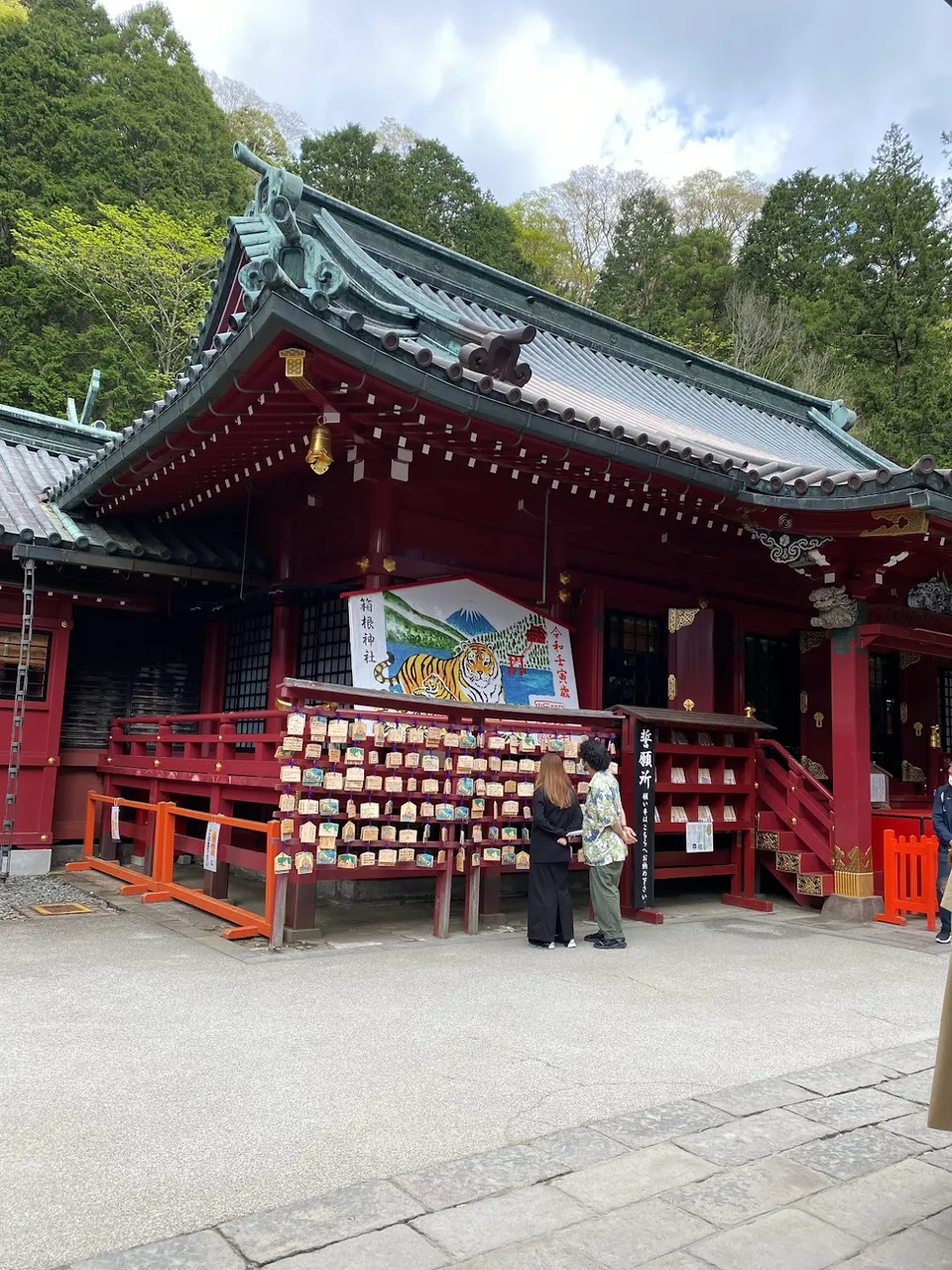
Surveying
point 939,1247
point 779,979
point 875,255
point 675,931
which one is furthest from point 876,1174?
point 875,255

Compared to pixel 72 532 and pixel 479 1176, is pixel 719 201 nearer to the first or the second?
pixel 72 532

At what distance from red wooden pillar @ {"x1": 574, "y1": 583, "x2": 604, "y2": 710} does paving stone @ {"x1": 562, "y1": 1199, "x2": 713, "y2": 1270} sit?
686 cm

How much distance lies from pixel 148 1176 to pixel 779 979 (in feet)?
14.3

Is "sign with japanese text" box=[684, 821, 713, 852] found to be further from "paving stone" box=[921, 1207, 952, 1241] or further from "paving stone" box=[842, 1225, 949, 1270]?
"paving stone" box=[842, 1225, 949, 1270]

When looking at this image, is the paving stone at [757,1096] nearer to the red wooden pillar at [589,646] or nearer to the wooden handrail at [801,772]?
the wooden handrail at [801,772]

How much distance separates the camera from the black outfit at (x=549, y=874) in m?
6.68

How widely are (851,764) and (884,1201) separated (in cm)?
631

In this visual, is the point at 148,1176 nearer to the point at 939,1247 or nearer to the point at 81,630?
the point at 939,1247

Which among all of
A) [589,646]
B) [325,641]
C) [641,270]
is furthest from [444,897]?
[641,270]

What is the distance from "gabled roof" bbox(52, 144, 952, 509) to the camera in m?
6.17

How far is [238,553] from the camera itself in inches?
404

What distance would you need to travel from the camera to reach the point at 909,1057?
4473mm

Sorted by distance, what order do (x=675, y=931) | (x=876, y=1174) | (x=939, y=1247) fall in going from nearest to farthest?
(x=939, y=1247), (x=876, y=1174), (x=675, y=931)

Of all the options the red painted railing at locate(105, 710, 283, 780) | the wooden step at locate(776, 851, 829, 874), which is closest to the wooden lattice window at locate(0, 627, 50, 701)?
the red painted railing at locate(105, 710, 283, 780)
